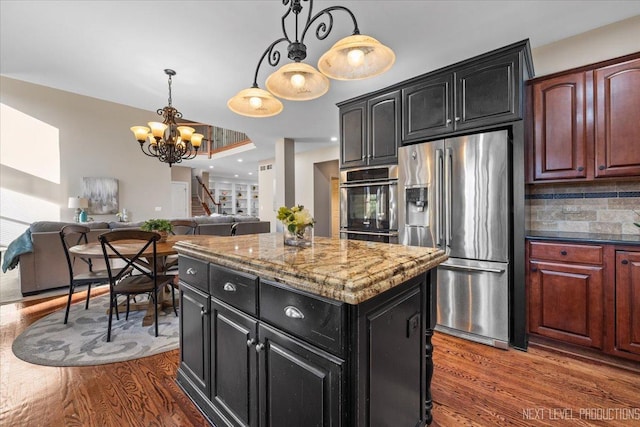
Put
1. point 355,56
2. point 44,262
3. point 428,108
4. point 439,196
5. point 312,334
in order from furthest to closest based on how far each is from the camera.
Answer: point 44,262 < point 428,108 < point 439,196 < point 355,56 < point 312,334

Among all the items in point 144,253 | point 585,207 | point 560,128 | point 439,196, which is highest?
point 560,128

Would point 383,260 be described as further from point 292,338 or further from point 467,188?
point 467,188

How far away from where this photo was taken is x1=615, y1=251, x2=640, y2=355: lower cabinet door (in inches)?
78.4

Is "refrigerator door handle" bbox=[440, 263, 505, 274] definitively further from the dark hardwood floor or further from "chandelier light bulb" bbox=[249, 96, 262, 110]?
"chandelier light bulb" bbox=[249, 96, 262, 110]

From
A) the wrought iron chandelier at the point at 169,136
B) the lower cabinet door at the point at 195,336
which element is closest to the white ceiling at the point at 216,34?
the wrought iron chandelier at the point at 169,136

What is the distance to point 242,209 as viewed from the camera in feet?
49.6

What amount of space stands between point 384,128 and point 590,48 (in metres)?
1.83

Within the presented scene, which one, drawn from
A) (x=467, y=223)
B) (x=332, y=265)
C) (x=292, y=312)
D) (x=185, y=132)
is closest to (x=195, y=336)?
(x=292, y=312)

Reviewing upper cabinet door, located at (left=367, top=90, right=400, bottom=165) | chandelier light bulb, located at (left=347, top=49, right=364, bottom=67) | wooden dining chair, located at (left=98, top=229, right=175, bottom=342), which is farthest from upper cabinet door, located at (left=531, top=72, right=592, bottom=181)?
wooden dining chair, located at (left=98, top=229, right=175, bottom=342)

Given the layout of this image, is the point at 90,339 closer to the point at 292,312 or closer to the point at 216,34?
the point at 292,312

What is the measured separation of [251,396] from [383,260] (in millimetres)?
848

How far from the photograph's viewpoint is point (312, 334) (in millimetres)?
990

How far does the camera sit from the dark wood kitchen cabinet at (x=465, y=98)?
2.32 meters

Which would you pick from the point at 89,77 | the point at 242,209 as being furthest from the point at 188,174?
the point at 89,77
